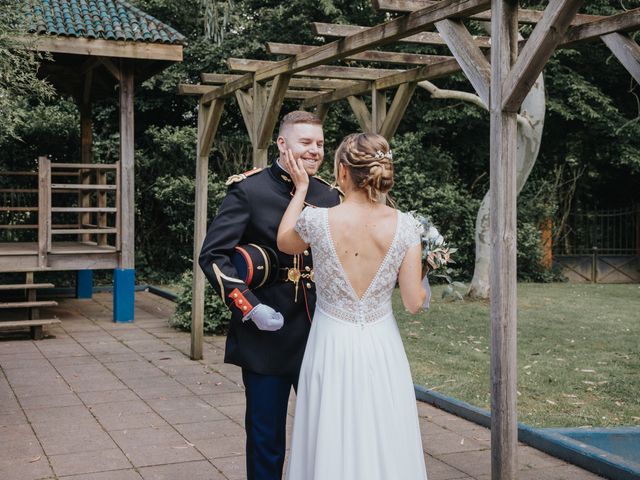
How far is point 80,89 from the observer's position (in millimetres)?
13898

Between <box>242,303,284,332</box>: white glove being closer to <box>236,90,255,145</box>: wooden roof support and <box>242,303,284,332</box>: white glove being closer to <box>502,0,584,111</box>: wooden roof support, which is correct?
<box>502,0,584,111</box>: wooden roof support

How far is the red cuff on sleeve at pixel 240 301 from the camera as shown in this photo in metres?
3.37

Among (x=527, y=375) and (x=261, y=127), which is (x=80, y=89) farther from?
(x=527, y=375)

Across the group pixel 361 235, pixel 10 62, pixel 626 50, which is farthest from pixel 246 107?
pixel 361 235

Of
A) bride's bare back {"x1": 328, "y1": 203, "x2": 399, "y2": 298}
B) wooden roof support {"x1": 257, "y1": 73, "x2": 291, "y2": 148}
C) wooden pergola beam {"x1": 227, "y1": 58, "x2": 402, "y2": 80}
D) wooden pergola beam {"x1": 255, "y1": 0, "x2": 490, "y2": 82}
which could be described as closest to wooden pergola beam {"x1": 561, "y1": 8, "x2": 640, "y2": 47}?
wooden pergola beam {"x1": 255, "y1": 0, "x2": 490, "y2": 82}

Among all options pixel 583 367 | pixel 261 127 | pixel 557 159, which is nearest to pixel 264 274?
pixel 261 127

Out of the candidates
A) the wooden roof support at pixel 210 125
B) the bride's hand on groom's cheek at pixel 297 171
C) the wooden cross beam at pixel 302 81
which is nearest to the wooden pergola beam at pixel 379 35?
the wooden cross beam at pixel 302 81

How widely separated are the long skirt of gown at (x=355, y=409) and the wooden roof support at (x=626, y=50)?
82.8 inches

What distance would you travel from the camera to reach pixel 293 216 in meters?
3.35

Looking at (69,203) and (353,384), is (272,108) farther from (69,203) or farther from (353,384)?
(69,203)

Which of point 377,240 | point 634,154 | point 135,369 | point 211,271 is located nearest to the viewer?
point 377,240

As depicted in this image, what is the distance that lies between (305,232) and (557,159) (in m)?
17.3

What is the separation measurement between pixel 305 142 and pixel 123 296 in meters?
8.05

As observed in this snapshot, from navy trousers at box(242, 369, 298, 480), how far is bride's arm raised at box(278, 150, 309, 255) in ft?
2.06
